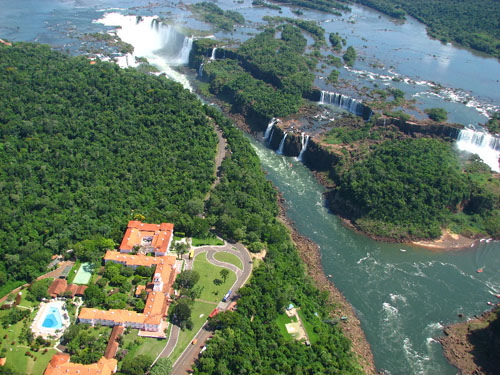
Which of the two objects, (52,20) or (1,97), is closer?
(1,97)

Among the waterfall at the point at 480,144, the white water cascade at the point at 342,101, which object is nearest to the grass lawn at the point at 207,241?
the white water cascade at the point at 342,101

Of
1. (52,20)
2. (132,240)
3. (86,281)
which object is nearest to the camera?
(86,281)

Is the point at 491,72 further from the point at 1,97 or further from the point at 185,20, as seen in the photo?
the point at 1,97

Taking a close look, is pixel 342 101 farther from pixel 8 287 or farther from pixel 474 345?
pixel 8 287

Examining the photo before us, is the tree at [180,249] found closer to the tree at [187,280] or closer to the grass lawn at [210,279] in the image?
the grass lawn at [210,279]

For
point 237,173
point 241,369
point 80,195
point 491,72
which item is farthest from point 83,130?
point 491,72

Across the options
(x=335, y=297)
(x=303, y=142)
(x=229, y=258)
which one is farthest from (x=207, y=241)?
(x=303, y=142)

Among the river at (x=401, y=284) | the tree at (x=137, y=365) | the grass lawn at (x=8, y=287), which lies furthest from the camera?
the river at (x=401, y=284)

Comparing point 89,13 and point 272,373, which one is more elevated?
point 89,13
